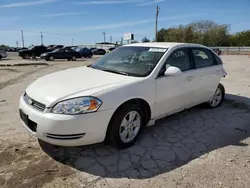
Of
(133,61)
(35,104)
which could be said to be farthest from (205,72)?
(35,104)

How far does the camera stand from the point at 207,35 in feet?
205

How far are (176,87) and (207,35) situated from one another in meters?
63.7

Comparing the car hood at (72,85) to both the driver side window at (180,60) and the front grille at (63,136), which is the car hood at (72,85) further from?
the driver side window at (180,60)

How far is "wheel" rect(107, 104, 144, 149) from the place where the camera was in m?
3.28

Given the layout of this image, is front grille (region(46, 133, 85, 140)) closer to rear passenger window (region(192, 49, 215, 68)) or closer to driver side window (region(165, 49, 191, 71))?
driver side window (region(165, 49, 191, 71))

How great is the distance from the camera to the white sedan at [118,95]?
2.96 meters

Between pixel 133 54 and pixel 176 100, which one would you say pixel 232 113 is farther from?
pixel 133 54

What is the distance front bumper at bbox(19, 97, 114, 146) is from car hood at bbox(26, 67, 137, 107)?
20 cm

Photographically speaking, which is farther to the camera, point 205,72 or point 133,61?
point 205,72

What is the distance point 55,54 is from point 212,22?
5181 cm

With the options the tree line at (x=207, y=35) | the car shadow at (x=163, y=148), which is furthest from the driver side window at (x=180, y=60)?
the tree line at (x=207, y=35)

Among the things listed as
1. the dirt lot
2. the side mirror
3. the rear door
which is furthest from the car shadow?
the side mirror

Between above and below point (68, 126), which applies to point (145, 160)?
below

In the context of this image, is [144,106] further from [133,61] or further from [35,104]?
[35,104]
